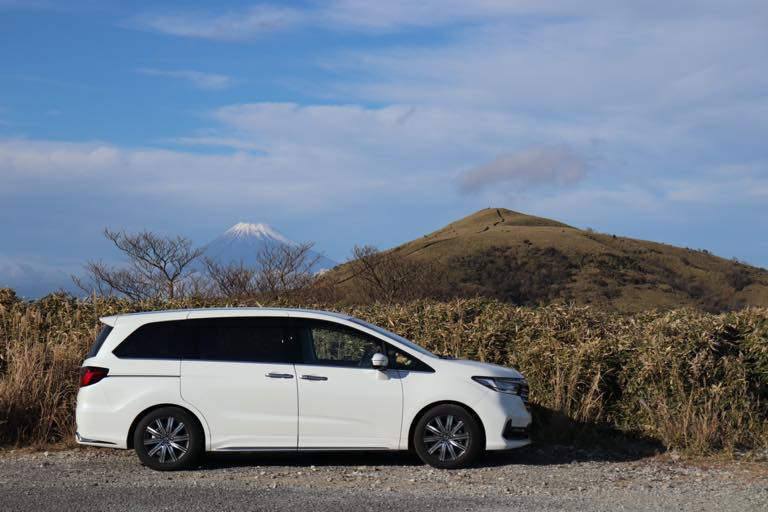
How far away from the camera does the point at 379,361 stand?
10117mm

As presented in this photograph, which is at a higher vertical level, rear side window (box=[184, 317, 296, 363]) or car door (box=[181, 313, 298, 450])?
rear side window (box=[184, 317, 296, 363])

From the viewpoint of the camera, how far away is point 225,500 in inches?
337

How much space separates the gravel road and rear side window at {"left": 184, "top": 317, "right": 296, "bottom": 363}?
3.83 feet

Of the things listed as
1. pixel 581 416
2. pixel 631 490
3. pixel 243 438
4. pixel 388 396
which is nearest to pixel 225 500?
pixel 243 438

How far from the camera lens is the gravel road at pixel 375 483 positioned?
27.7ft

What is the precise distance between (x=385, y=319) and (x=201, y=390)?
12.8ft

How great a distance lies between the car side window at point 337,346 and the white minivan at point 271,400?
22 mm

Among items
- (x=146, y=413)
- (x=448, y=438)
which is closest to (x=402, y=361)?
(x=448, y=438)

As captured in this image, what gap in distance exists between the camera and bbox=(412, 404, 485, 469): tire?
1013 centimetres

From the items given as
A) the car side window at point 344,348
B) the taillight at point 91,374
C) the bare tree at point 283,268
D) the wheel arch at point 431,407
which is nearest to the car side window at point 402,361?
the car side window at point 344,348

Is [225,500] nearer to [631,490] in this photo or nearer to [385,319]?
[631,490]

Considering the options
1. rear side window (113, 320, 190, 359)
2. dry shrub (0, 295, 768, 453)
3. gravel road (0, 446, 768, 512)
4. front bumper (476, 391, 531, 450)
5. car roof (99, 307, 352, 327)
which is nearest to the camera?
gravel road (0, 446, 768, 512)

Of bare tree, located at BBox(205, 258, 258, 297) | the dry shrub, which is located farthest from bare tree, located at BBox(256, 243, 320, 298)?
the dry shrub

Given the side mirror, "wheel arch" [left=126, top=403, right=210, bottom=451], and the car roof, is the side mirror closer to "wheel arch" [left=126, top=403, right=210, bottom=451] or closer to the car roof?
the car roof
